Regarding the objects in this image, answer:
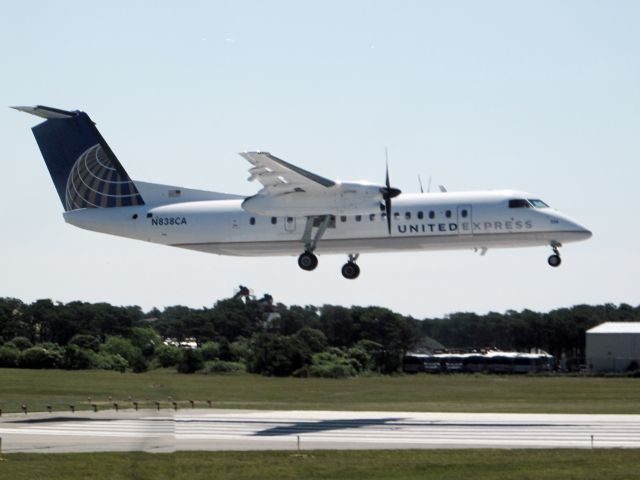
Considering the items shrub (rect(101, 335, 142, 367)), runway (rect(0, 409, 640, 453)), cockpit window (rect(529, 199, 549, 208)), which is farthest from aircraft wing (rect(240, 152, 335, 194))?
shrub (rect(101, 335, 142, 367))

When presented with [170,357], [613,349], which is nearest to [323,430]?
[170,357]

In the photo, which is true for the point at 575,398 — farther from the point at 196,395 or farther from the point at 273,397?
the point at 196,395

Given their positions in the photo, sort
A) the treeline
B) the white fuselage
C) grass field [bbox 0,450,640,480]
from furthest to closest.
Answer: the white fuselage, grass field [bbox 0,450,640,480], the treeline

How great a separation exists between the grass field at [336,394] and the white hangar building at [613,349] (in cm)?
2094

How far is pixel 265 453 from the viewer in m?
26.0

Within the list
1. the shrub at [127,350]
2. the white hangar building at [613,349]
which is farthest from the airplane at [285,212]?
the white hangar building at [613,349]

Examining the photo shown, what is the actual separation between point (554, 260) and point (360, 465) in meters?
20.2

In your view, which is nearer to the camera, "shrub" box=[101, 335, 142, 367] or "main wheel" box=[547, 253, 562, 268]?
"shrub" box=[101, 335, 142, 367]

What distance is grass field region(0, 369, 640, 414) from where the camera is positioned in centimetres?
4484

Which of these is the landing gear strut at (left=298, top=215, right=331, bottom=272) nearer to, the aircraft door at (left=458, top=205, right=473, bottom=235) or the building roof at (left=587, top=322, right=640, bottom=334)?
the aircraft door at (left=458, top=205, right=473, bottom=235)

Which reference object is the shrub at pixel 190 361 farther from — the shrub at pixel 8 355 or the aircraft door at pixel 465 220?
the aircraft door at pixel 465 220

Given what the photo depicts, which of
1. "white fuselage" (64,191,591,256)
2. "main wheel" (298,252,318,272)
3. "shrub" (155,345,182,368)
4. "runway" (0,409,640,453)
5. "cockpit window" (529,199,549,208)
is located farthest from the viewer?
"main wheel" (298,252,318,272)

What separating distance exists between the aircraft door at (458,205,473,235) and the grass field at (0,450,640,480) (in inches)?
623

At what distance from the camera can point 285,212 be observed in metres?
42.5
